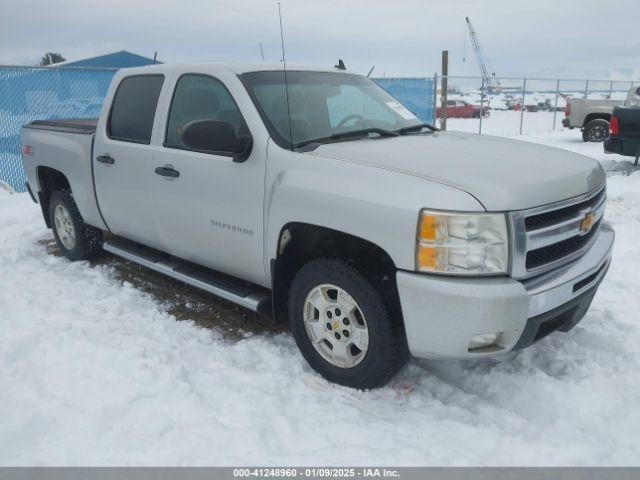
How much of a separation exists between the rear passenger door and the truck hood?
1.67 metres

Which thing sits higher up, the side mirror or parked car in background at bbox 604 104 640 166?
the side mirror

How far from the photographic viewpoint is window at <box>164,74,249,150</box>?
140 inches

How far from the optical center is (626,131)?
9.71 meters

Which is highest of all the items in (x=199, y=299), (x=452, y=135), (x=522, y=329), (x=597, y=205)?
(x=452, y=135)

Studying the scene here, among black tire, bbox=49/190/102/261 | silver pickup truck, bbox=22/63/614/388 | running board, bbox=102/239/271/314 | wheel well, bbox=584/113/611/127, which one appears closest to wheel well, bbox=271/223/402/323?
silver pickup truck, bbox=22/63/614/388

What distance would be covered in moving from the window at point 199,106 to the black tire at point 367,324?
1063mm

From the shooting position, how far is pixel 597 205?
10.5 feet

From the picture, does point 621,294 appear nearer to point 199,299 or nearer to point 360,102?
point 360,102

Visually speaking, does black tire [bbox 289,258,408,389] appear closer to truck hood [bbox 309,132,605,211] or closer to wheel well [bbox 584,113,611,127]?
truck hood [bbox 309,132,605,211]

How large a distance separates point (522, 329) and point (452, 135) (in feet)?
5.73

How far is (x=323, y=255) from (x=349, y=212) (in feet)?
1.44
